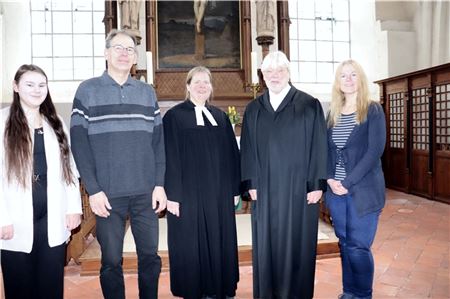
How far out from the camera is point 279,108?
2369 millimetres

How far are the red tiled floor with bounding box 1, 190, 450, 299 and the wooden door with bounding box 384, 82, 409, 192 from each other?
2.72 m

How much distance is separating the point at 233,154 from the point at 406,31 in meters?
7.72

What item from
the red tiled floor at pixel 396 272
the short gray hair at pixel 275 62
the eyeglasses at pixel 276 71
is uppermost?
the short gray hair at pixel 275 62

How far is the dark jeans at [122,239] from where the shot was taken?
207 centimetres

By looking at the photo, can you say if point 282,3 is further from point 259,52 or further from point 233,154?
point 233,154

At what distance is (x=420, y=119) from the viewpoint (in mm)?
7059

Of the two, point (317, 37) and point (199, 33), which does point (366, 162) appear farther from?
point (317, 37)

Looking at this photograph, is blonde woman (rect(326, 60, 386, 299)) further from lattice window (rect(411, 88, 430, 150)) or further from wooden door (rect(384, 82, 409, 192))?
wooden door (rect(384, 82, 409, 192))

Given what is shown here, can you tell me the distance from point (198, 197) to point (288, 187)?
52 cm

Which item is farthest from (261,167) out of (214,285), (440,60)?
(440,60)

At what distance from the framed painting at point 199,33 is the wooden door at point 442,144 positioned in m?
3.25

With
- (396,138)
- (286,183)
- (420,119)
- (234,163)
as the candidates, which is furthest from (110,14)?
(396,138)

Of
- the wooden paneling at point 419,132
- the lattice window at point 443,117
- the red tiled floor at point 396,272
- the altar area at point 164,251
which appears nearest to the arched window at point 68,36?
the altar area at point 164,251

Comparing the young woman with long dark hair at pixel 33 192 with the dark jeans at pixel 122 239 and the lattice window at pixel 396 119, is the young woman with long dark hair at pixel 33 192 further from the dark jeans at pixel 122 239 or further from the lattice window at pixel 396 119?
the lattice window at pixel 396 119
